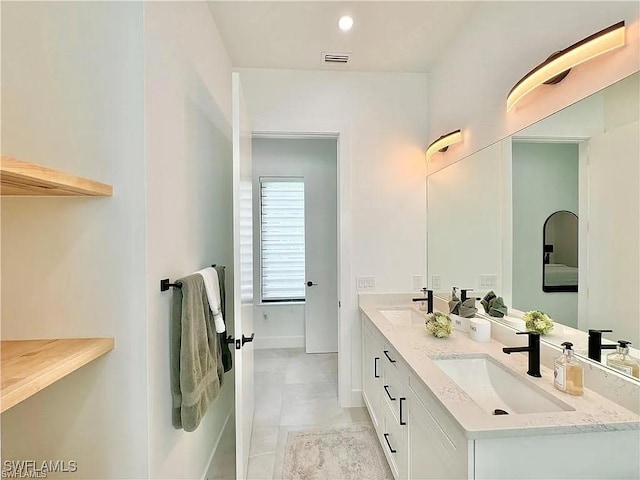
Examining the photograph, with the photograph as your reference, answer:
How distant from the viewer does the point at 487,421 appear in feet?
3.46

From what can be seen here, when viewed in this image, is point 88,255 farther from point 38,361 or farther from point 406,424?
point 406,424

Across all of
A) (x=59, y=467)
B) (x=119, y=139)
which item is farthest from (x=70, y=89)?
(x=59, y=467)

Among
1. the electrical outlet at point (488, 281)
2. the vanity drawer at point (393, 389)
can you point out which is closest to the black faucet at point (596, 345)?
the electrical outlet at point (488, 281)

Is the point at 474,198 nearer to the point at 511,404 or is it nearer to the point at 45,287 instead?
the point at 511,404

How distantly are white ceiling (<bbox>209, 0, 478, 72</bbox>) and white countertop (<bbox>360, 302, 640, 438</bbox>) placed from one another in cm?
200

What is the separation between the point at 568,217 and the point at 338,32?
1820 millimetres

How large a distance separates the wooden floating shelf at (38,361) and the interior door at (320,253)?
326cm

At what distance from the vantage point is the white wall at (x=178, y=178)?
4.11 ft

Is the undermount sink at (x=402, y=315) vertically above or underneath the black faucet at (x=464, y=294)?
underneath

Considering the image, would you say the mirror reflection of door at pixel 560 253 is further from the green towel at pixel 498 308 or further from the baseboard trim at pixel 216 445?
the baseboard trim at pixel 216 445

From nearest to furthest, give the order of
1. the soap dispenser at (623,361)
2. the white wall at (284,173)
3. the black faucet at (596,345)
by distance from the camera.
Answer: the soap dispenser at (623,361) < the black faucet at (596,345) < the white wall at (284,173)

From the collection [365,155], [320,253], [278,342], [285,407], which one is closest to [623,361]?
[365,155]

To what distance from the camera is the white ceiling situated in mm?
2037

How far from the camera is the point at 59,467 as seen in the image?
1.14m
